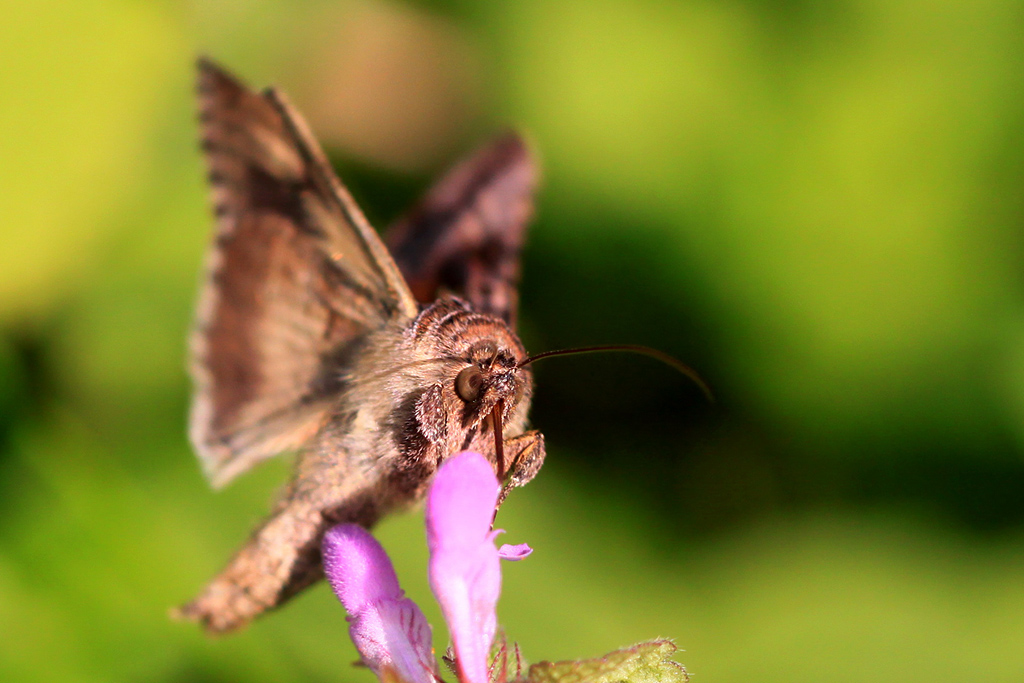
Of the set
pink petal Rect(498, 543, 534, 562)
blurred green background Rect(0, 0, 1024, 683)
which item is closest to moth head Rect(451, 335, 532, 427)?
pink petal Rect(498, 543, 534, 562)

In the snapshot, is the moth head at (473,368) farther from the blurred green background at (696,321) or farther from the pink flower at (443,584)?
the blurred green background at (696,321)

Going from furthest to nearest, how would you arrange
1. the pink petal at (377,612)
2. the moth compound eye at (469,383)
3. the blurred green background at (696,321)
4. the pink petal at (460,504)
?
the blurred green background at (696,321) < the moth compound eye at (469,383) < the pink petal at (377,612) < the pink petal at (460,504)

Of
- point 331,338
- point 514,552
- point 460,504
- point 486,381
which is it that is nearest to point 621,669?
point 514,552

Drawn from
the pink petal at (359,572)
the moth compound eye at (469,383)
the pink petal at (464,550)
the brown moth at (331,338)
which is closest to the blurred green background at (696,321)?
the brown moth at (331,338)

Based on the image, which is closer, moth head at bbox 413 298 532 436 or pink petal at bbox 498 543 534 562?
pink petal at bbox 498 543 534 562

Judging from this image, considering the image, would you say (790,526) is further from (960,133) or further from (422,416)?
(422,416)

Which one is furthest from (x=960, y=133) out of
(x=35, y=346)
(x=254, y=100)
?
(x=35, y=346)

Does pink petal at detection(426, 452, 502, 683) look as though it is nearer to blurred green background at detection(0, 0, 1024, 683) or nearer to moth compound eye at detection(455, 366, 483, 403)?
moth compound eye at detection(455, 366, 483, 403)
